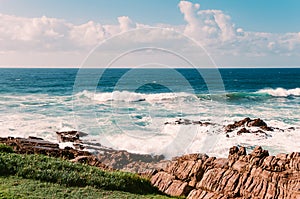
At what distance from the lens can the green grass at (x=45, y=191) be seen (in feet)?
29.7

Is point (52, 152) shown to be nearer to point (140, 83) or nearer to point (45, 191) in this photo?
point (45, 191)

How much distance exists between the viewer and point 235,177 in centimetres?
1245

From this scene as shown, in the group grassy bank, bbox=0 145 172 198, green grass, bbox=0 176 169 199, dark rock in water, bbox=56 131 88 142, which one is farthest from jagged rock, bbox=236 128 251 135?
green grass, bbox=0 176 169 199

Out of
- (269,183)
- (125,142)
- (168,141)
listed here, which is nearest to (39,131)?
(125,142)

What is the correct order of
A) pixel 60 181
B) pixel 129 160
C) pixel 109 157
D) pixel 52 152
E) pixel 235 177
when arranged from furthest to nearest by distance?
pixel 109 157 < pixel 129 160 < pixel 52 152 < pixel 235 177 < pixel 60 181

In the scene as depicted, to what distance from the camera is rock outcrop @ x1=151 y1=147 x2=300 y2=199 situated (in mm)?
11688

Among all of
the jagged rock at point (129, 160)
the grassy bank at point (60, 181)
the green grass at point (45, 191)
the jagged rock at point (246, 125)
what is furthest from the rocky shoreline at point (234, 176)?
the jagged rock at point (246, 125)

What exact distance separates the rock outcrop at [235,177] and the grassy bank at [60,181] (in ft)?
3.70

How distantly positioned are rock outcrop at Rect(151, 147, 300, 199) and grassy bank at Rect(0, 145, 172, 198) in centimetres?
113

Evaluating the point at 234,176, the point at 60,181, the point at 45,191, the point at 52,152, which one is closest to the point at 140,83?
the point at 52,152

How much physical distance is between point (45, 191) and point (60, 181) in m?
0.97

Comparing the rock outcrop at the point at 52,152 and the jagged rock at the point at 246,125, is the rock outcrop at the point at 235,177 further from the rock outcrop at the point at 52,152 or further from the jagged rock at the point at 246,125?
the jagged rock at the point at 246,125

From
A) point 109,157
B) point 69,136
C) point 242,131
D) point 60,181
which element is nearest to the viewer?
point 60,181

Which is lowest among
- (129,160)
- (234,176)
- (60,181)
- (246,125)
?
(129,160)
